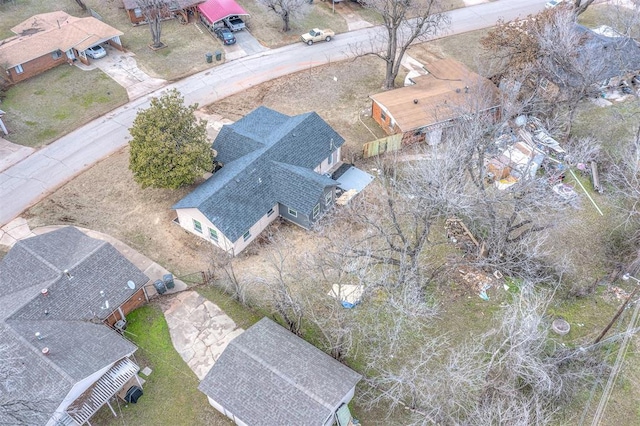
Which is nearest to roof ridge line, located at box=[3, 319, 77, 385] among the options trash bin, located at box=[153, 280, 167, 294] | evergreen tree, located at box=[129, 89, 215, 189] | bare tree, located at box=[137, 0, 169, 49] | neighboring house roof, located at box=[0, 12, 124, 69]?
trash bin, located at box=[153, 280, 167, 294]

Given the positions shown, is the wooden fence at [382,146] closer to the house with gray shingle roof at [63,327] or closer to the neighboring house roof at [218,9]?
the house with gray shingle roof at [63,327]

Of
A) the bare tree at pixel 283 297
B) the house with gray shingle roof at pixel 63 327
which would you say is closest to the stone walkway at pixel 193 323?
the house with gray shingle roof at pixel 63 327

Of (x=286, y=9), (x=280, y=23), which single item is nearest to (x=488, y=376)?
(x=286, y=9)

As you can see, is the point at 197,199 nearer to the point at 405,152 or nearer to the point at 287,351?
the point at 287,351

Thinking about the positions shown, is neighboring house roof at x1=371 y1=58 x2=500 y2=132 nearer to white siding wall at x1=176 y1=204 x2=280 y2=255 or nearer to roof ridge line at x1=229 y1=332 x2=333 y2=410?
white siding wall at x1=176 y1=204 x2=280 y2=255

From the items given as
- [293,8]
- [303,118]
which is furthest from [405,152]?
[293,8]
